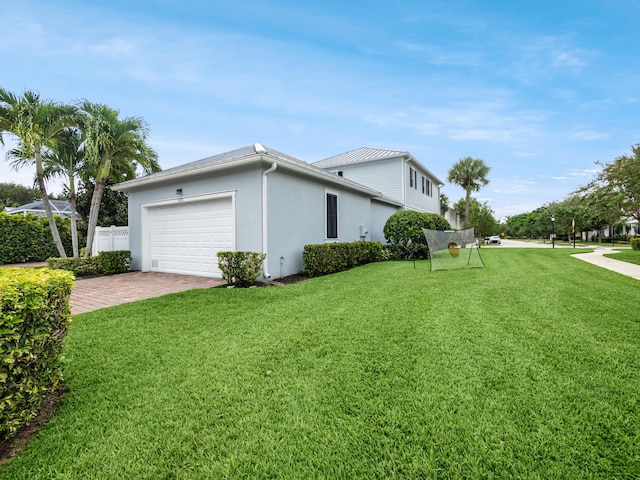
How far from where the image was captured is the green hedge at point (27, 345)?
6.00 ft

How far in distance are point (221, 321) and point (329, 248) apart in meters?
4.41

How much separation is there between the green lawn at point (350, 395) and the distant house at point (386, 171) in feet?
39.8

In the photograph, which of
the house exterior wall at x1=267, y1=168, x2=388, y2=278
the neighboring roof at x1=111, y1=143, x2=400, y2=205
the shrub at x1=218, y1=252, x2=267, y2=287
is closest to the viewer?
the shrub at x1=218, y1=252, x2=267, y2=287

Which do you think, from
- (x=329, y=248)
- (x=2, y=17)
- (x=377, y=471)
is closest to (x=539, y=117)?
(x=329, y=248)

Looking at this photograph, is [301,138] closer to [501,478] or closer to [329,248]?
[329,248]

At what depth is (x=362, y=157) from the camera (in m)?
17.0

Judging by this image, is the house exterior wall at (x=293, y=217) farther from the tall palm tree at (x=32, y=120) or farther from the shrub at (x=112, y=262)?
the tall palm tree at (x=32, y=120)

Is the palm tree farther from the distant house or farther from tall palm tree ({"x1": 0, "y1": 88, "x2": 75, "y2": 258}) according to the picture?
tall palm tree ({"x1": 0, "y1": 88, "x2": 75, "y2": 258})

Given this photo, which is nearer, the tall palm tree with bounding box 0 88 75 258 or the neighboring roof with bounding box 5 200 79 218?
the tall palm tree with bounding box 0 88 75 258

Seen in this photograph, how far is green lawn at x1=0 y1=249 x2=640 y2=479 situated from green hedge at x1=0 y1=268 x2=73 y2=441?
241 mm

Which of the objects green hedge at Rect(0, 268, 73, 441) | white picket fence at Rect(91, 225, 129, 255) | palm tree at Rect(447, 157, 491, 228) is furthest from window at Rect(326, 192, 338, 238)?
palm tree at Rect(447, 157, 491, 228)

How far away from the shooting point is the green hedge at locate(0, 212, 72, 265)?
1243 cm

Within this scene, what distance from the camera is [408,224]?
Answer: 37.4 feet

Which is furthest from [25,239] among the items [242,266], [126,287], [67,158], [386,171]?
[386,171]
